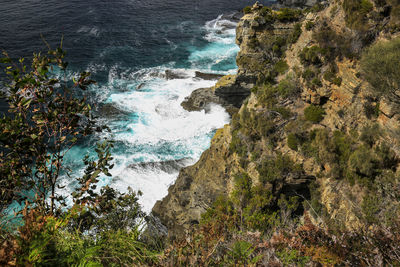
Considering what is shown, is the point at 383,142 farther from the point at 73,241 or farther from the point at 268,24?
the point at 268,24

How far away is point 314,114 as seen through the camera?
1717cm

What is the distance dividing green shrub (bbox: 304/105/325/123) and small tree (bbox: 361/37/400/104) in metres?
3.48

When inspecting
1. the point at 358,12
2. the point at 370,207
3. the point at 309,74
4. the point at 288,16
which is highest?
the point at 358,12

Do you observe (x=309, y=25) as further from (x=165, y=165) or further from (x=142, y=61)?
(x=142, y=61)

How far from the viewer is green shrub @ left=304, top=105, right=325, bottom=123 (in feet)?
55.9

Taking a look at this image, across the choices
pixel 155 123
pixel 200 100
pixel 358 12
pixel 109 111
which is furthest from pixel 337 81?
pixel 109 111

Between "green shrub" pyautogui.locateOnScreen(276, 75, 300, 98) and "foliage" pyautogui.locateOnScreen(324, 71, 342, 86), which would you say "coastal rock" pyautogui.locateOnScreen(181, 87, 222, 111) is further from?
"foliage" pyautogui.locateOnScreen(324, 71, 342, 86)

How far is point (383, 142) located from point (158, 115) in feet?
87.5

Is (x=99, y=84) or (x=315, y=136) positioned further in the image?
(x=99, y=84)

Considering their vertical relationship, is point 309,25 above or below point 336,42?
above

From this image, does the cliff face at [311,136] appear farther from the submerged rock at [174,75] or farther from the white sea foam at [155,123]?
the submerged rock at [174,75]

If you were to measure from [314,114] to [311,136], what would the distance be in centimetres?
164

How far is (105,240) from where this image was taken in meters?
4.95

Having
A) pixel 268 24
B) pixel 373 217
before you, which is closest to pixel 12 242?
pixel 373 217
